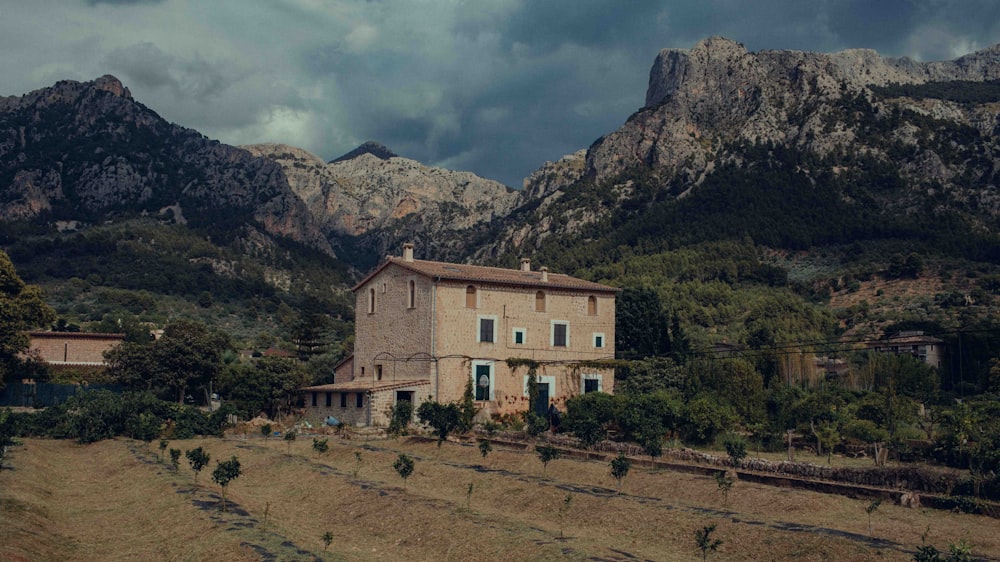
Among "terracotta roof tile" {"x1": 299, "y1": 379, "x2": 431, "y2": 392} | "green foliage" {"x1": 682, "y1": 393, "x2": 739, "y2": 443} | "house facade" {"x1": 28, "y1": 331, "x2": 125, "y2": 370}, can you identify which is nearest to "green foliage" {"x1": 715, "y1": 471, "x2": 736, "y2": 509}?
"green foliage" {"x1": 682, "y1": 393, "x2": 739, "y2": 443}

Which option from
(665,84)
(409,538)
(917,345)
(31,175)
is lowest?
(409,538)

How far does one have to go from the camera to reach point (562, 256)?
377ft

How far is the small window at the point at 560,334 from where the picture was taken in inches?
1951

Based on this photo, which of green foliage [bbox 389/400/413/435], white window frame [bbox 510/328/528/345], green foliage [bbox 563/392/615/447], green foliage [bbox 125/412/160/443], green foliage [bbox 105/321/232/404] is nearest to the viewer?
green foliage [bbox 563/392/615/447]

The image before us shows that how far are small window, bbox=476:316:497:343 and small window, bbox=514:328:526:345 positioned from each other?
141 centimetres

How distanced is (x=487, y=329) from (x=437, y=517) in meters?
27.4

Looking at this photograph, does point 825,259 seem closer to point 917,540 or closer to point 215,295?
point 215,295

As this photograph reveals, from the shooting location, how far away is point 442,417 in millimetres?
35188

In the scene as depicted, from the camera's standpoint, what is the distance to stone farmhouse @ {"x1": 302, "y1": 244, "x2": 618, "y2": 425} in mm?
44906

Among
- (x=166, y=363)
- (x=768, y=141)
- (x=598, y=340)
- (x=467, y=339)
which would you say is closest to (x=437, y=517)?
(x=467, y=339)

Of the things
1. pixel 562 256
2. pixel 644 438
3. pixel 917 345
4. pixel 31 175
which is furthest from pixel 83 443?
pixel 31 175

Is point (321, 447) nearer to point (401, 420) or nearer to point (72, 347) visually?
point (401, 420)

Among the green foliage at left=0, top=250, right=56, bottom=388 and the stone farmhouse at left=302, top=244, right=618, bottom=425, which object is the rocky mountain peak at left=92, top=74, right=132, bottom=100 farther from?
the stone farmhouse at left=302, top=244, right=618, bottom=425

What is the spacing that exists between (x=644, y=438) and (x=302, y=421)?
21923 mm
